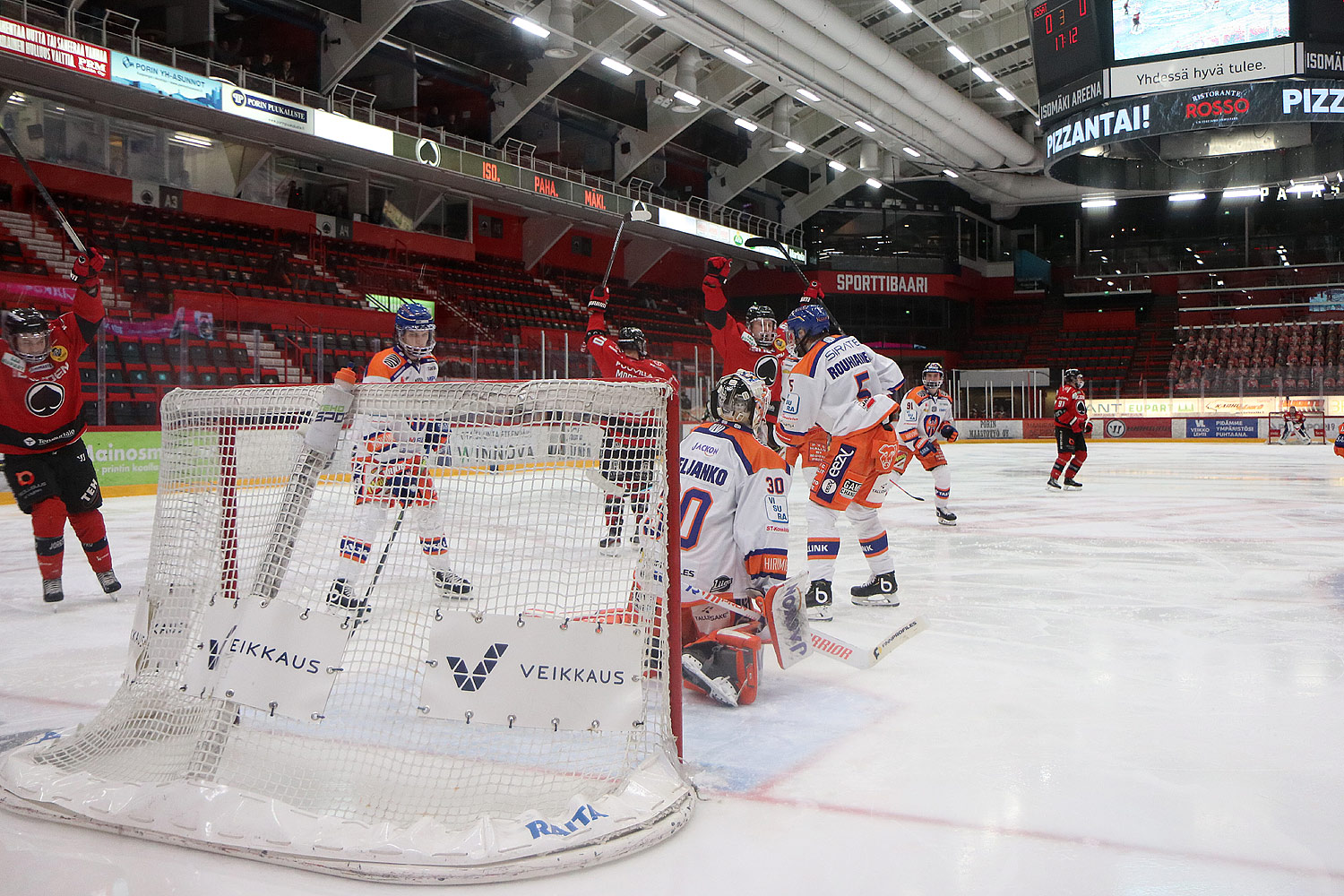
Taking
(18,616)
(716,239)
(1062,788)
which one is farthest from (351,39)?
(1062,788)

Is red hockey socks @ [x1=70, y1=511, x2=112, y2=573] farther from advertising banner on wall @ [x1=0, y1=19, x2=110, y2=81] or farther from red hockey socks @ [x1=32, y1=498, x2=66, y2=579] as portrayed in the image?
advertising banner on wall @ [x1=0, y1=19, x2=110, y2=81]

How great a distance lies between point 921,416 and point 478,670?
653 cm

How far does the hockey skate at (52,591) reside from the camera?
171 inches

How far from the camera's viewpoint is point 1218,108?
8.70 metres

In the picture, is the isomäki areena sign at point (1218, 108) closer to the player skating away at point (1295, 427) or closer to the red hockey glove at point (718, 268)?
the red hockey glove at point (718, 268)

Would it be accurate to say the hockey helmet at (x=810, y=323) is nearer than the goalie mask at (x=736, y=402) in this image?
No

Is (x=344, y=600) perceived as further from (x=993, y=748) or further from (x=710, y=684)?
(x=993, y=748)

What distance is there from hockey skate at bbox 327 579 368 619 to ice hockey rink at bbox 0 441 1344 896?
651mm

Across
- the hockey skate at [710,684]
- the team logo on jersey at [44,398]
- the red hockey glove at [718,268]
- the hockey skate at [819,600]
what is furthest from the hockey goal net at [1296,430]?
the team logo on jersey at [44,398]

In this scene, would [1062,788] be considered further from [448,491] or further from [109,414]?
[109,414]

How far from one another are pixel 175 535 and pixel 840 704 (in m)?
1.86

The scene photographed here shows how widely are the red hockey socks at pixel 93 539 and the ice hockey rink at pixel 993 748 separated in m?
0.18

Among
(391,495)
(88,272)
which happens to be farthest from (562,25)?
(391,495)

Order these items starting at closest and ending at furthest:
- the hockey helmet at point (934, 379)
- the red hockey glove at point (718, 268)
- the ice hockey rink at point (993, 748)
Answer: the ice hockey rink at point (993, 748)
the red hockey glove at point (718, 268)
the hockey helmet at point (934, 379)
